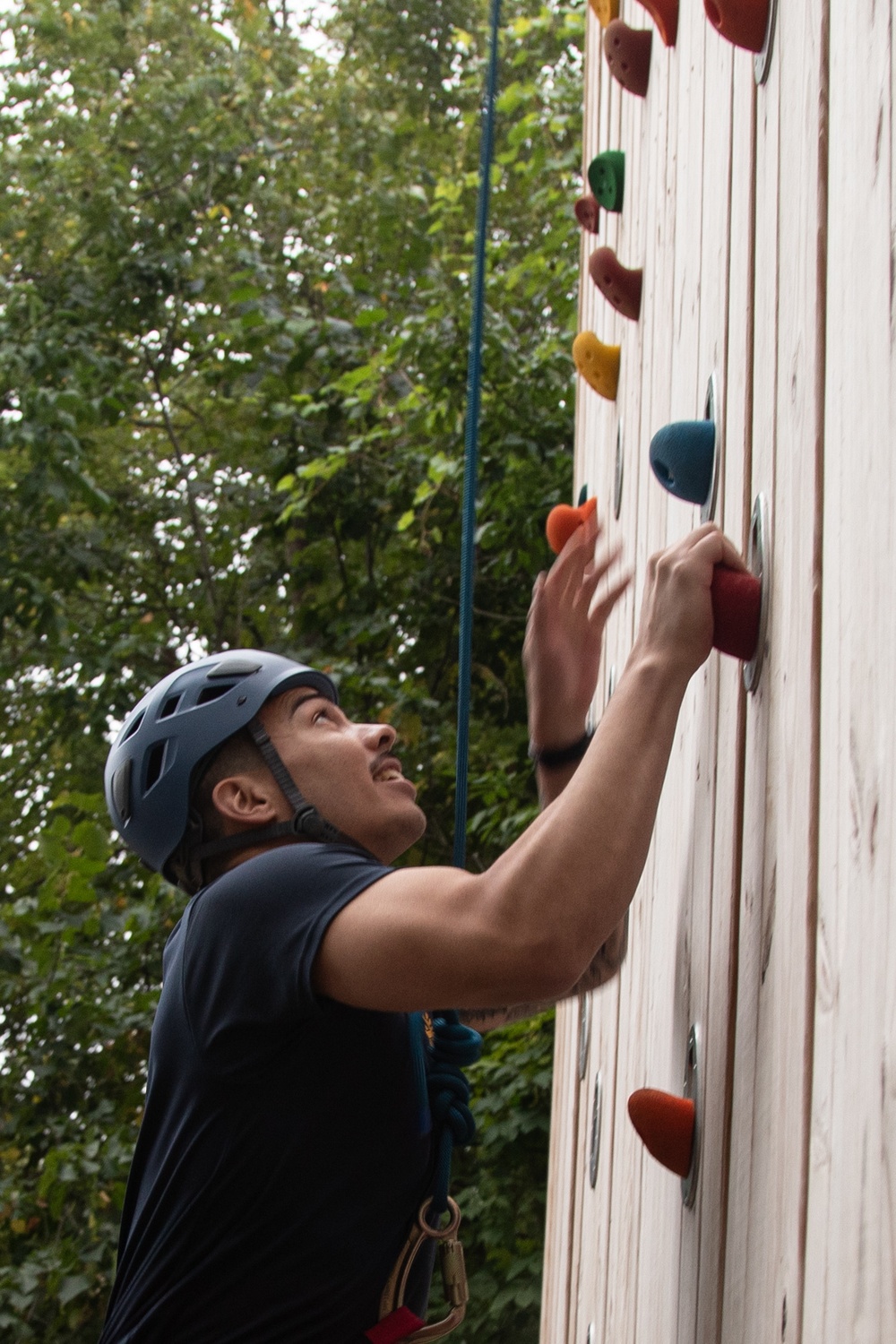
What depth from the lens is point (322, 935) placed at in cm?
140

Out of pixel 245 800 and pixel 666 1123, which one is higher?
pixel 245 800

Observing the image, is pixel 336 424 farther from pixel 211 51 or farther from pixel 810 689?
pixel 810 689

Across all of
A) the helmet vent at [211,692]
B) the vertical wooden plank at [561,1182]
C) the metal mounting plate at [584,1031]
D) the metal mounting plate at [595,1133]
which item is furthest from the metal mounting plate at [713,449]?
the vertical wooden plank at [561,1182]

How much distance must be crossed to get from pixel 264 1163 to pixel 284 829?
0.41m

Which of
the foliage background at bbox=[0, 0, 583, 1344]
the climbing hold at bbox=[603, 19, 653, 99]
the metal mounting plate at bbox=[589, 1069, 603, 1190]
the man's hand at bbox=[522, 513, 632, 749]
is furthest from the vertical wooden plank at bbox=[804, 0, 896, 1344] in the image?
the foliage background at bbox=[0, 0, 583, 1344]

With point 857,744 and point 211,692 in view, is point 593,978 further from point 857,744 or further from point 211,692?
point 857,744

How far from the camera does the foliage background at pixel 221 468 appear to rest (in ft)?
20.6

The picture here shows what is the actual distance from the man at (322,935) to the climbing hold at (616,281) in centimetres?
80

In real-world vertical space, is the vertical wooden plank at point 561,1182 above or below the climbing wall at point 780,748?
below

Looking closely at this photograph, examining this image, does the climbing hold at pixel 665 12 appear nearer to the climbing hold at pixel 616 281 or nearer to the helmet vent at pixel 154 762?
the climbing hold at pixel 616 281

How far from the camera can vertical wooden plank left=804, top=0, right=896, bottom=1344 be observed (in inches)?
31.1

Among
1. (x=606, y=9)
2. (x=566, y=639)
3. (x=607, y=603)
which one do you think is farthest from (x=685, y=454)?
(x=606, y=9)

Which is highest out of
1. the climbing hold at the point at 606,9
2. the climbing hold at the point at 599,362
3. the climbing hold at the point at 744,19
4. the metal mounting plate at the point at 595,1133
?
the climbing hold at the point at 606,9

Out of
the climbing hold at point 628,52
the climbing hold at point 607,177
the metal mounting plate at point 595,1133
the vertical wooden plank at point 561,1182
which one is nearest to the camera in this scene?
the climbing hold at point 628,52
